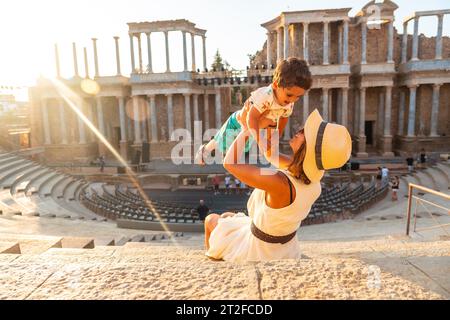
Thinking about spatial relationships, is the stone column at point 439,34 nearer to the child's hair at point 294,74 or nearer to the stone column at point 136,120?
the stone column at point 136,120

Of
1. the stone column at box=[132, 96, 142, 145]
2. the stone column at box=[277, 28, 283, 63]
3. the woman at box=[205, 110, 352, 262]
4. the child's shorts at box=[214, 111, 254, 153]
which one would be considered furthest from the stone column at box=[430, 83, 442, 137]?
the woman at box=[205, 110, 352, 262]

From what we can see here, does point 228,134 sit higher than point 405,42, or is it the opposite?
point 405,42

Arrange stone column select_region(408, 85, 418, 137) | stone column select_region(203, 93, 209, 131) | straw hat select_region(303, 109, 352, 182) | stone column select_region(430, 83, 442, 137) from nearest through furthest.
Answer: straw hat select_region(303, 109, 352, 182) → stone column select_region(430, 83, 442, 137) → stone column select_region(408, 85, 418, 137) → stone column select_region(203, 93, 209, 131)

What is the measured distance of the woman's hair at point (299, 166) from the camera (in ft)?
9.23

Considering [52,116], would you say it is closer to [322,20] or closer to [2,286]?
[322,20]

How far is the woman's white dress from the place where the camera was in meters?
2.91

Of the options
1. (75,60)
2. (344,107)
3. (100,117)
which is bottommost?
(100,117)

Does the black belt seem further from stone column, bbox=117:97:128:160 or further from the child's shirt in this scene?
stone column, bbox=117:97:128:160

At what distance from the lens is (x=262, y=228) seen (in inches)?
122

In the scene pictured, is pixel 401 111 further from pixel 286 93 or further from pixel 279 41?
pixel 286 93

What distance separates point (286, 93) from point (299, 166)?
2.15ft

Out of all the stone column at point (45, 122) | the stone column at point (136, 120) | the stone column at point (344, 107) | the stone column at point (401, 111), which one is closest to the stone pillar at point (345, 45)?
the stone column at point (344, 107)

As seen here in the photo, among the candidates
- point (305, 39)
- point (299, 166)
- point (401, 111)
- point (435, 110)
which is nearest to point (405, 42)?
point (401, 111)
